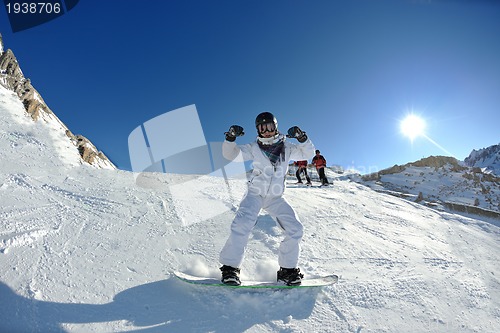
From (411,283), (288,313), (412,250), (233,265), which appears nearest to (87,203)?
(233,265)

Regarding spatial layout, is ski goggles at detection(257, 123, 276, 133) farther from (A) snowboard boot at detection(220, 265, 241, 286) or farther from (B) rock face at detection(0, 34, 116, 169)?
(B) rock face at detection(0, 34, 116, 169)

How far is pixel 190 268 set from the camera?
350 centimetres

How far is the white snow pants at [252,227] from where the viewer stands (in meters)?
3.24

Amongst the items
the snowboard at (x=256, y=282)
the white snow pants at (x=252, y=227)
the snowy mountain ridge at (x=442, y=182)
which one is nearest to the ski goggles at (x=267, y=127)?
the white snow pants at (x=252, y=227)

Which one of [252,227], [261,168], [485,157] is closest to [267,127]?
[261,168]

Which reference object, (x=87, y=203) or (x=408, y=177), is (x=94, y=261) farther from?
(x=408, y=177)

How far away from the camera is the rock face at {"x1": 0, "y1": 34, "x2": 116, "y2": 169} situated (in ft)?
34.9

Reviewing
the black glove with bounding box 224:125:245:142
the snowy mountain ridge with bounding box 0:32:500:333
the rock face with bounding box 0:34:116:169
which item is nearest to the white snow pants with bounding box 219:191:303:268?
the snowy mountain ridge with bounding box 0:32:500:333

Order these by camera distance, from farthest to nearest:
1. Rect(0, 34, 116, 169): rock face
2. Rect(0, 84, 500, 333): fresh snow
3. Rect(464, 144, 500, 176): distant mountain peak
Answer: Rect(464, 144, 500, 176): distant mountain peak < Rect(0, 34, 116, 169): rock face < Rect(0, 84, 500, 333): fresh snow

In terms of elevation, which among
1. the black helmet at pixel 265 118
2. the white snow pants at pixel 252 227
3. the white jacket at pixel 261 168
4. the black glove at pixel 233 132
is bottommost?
the white snow pants at pixel 252 227

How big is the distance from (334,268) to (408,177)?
25.7 metres

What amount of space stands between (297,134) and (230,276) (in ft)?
6.59

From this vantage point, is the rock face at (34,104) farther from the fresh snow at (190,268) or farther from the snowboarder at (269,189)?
the snowboarder at (269,189)

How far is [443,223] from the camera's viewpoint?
26.6ft
